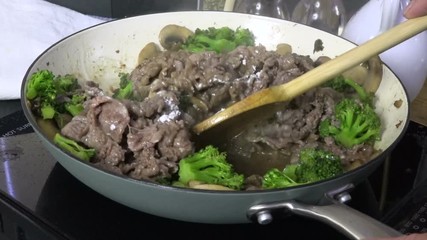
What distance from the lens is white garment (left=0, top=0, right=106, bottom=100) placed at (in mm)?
1333

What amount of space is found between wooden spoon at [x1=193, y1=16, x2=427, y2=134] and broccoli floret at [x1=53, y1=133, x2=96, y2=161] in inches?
7.4

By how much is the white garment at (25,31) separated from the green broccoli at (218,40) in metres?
0.41

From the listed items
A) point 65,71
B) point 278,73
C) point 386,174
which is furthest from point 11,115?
point 386,174

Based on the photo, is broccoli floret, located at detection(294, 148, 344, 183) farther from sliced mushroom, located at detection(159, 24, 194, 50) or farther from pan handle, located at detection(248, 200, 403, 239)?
sliced mushroom, located at detection(159, 24, 194, 50)

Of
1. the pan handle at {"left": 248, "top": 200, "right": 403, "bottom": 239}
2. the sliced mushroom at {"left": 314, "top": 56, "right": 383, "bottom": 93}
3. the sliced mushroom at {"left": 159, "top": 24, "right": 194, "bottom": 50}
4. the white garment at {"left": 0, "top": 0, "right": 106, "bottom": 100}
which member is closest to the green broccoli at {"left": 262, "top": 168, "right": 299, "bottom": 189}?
the pan handle at {"left": 248, "top": 200, "right": 403, "bottom": 239}

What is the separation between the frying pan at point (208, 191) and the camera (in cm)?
74

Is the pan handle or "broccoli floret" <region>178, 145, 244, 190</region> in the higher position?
the pan handle

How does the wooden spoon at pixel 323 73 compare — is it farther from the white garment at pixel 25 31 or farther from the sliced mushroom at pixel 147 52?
the white garment at pixel 25 31

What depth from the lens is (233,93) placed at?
1.07 m

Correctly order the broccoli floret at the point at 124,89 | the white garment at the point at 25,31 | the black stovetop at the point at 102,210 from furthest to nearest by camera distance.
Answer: the white garment at the point at 25,31
the broccoli floret at the point at 124,89
the black stovetop at the point at 102,210

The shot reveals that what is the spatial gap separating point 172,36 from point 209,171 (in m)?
0.45

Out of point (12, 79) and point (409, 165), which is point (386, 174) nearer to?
point (409, 165)

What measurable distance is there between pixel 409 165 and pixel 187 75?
1.43 ft

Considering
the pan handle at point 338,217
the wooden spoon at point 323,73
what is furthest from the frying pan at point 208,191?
the wooden spoon at point 323,73
